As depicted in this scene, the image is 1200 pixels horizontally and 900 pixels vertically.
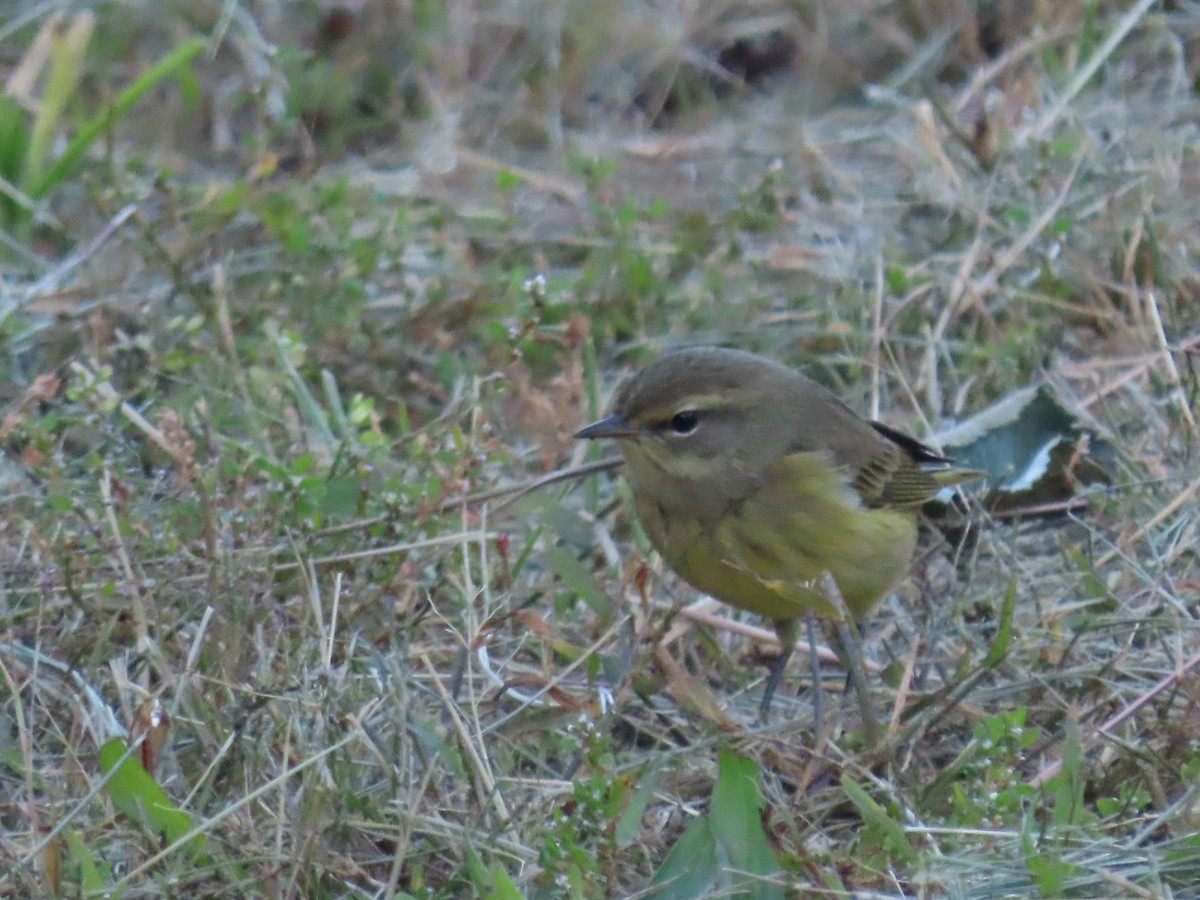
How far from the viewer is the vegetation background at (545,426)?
320cm

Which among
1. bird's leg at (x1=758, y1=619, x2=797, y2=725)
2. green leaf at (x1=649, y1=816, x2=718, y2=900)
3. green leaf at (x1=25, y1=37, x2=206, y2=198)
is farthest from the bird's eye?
green leaf at (x1=25, y1=37, x2=206, y2=198)

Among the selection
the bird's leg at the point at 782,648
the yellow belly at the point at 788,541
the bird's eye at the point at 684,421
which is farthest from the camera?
the bird's eye at the point at 684,421

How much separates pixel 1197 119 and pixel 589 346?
3.24 m

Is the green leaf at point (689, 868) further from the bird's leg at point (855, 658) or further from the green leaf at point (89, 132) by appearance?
the green leaf at point (89, 132)

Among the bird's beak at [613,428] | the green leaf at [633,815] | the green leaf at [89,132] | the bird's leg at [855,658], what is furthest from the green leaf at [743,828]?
the green leaf at [89,132]

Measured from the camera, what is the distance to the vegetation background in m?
3.20

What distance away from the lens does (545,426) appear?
491 cm

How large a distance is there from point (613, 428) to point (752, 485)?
1.26 feet

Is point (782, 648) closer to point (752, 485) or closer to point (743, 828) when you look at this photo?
point (752, 485)

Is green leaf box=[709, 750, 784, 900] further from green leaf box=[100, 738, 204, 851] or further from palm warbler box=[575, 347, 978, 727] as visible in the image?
green leaf box=[100, 738, 204, 851]

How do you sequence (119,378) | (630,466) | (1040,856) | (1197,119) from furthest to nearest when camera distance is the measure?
(1197,119) < (119,378) < (630,466) < (1040,856)

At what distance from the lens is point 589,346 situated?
509 centimetres

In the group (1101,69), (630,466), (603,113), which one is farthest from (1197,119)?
(630,466)

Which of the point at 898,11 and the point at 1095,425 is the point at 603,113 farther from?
the point at 1095,425
